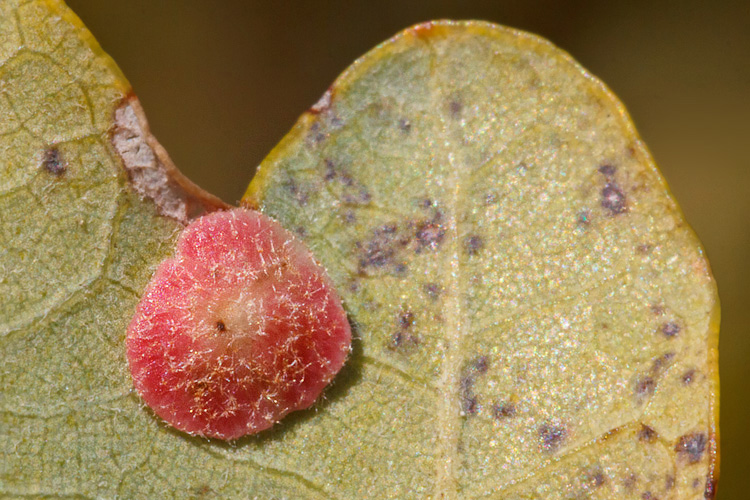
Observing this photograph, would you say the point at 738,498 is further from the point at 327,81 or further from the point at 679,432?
the point at 327,81

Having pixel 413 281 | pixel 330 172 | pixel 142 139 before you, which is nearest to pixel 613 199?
pixel 413 281

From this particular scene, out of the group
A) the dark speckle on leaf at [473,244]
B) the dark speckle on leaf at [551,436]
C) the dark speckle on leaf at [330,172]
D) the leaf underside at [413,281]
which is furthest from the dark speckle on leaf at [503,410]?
the dark speckle on leaf at [330,172]

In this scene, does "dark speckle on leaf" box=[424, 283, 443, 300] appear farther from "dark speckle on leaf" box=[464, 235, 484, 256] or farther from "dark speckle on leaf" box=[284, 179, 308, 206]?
"dark speckle on leaf" box=[284, 179, 308, 206]

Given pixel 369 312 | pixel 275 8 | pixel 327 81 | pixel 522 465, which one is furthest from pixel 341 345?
pixel 275 8

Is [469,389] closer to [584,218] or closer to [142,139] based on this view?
[584,218]

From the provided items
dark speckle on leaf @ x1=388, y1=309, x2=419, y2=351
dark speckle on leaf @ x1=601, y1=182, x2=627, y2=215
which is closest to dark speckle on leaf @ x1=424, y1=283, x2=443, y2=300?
dark speckle on leaf @ x1=388, y1=309, x2=419, y2=351

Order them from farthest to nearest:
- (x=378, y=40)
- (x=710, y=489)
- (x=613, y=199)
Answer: (x=378, y=40)
(x=613, y=199)
(x=710, y=489)
